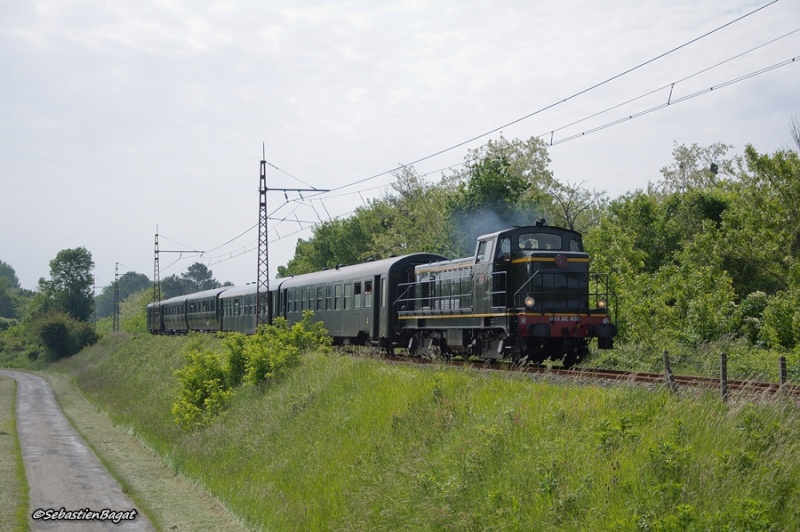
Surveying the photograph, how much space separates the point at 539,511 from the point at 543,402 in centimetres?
270

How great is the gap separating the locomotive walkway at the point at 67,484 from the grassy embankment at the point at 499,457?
1819mm

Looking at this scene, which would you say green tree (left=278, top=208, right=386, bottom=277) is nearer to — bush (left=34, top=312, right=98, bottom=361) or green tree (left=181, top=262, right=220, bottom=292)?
bush (left=34, top=312, right=98, bottom=361)

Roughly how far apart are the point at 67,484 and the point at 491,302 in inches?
414

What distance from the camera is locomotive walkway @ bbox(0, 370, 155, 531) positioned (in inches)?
585

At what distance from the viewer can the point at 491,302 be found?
20.1 m

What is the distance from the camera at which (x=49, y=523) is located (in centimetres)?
1470

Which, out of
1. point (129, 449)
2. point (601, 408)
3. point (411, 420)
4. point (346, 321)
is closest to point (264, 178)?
point (346, 321)

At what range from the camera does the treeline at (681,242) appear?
87.8 ft

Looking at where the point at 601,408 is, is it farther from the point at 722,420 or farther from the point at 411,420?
the point at 411,420

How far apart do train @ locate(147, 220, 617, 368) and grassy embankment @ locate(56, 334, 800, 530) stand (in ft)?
12.9

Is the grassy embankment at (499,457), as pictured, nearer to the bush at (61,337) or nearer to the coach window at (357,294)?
the coach window at (357,294)

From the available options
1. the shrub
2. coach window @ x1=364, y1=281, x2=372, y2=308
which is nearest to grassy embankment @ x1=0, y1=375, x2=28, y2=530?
the shrub

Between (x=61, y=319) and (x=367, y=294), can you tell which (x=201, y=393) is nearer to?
(x=367, y=294)

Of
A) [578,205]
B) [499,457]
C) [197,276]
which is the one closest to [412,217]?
[578,205]
